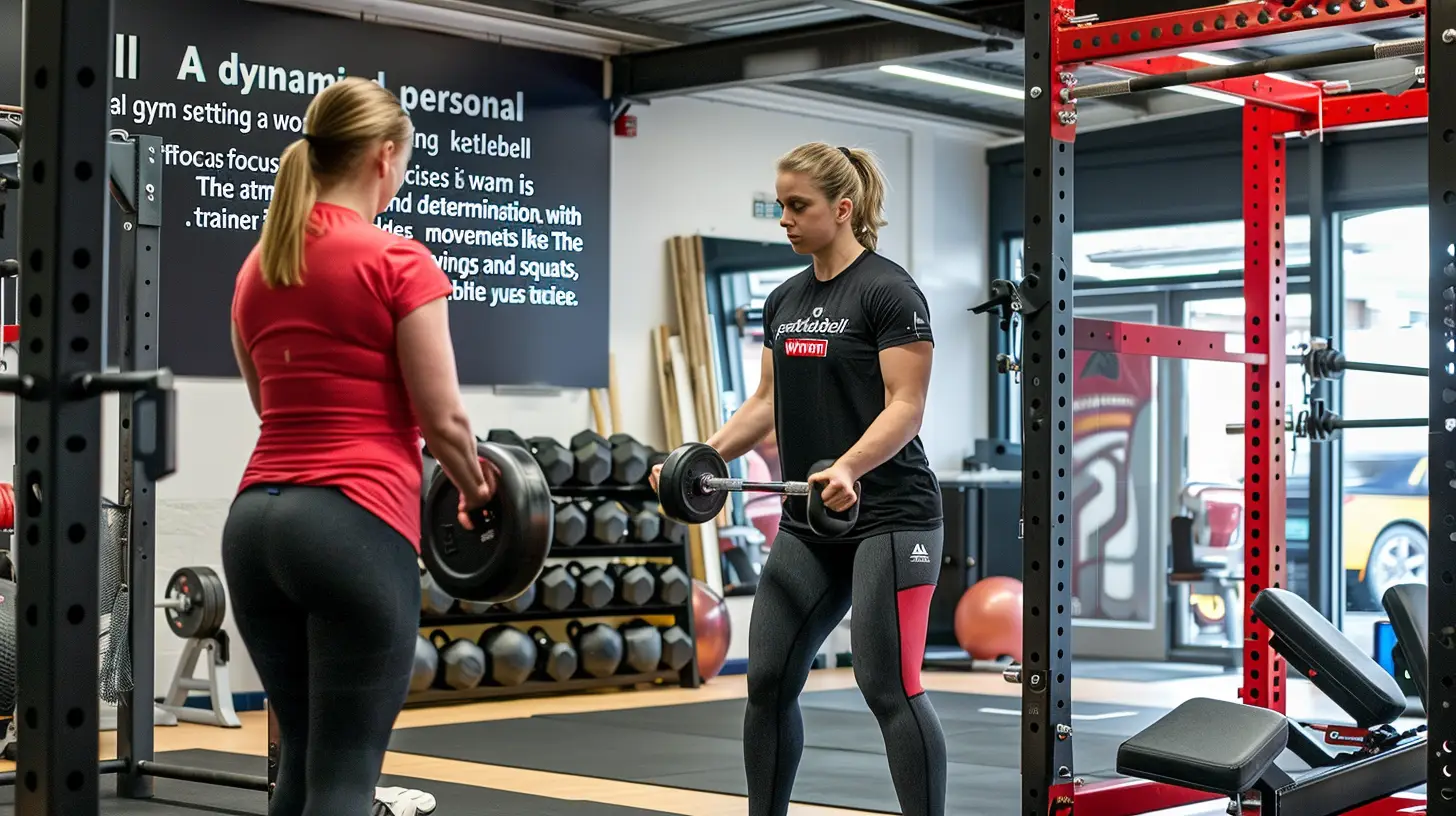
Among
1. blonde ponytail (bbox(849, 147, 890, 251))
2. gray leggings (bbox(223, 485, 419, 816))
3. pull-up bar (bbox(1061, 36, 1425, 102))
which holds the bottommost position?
gray leggings (bbox(223, 485, 419, 816))

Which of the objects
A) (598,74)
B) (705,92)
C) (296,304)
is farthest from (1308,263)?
(296,304)

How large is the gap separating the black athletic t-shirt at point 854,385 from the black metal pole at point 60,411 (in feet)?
4.54

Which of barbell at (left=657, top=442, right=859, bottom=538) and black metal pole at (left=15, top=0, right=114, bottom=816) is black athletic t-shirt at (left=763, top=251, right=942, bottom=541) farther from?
black metal pole at (left=15, top=0, right=114, bottom=816)

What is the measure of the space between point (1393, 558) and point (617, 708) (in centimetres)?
384

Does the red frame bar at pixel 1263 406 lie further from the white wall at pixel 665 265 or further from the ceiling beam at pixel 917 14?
the white wall at pixel 665 265

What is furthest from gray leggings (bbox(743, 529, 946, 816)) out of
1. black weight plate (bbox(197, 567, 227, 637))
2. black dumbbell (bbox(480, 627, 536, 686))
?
black dumbbell (bbox(480, 627, 536, 686))

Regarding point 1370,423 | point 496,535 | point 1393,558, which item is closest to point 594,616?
point 1393,558

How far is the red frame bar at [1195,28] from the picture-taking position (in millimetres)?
2918

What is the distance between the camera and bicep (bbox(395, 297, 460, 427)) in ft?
6.84

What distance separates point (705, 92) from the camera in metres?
8.18

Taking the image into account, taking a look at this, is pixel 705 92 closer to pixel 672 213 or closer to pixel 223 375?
pixel 672 213

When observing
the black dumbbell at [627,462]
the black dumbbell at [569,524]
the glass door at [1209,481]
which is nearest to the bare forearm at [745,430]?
the black dumbbell at [569,524]

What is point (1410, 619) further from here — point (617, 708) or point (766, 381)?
point (617, 708)

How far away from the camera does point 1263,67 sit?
9.55 feet
